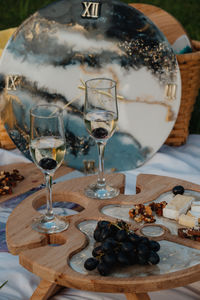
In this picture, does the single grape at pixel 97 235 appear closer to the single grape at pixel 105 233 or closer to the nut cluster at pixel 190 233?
the single grape at pixel 105 233

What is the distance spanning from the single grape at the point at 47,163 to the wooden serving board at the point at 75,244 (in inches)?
7.1

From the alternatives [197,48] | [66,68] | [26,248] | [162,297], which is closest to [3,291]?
[26,248]

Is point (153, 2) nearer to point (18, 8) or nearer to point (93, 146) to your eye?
point (18, 8)

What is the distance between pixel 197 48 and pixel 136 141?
22.5 inches

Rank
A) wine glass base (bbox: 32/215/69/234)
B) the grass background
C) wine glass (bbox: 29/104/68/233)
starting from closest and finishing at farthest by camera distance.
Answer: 1. wine glass (bbox: 29/104/68/233)
2. wine glass base (bbox: 32/215/69/234)
3. the grass background

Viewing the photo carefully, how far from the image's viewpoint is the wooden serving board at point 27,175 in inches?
81.8

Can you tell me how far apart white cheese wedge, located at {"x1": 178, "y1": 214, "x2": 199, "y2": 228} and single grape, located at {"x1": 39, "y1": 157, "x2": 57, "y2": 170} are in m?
0.37

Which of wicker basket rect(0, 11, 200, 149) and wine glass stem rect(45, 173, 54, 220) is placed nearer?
wine glass stem rect(45, 173, 54, 220)

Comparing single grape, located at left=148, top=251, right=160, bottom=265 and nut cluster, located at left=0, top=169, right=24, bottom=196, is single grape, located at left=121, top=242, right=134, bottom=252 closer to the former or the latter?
single grape, located at left=148, top=251, right=160, bottom=265

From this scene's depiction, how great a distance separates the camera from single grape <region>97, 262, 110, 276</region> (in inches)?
47.2

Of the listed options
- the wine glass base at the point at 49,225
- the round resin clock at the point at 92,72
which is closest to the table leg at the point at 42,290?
the wine glass base at the point at 49,225

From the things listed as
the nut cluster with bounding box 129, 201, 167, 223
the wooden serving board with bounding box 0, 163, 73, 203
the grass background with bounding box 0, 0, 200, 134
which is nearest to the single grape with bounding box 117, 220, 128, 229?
the nut cluster with bounding box 129, 201, 167, 223

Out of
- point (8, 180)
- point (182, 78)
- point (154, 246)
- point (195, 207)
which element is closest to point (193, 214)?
point (195, 207)

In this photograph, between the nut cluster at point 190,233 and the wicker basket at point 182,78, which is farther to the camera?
the wicker basket at point 182,78
